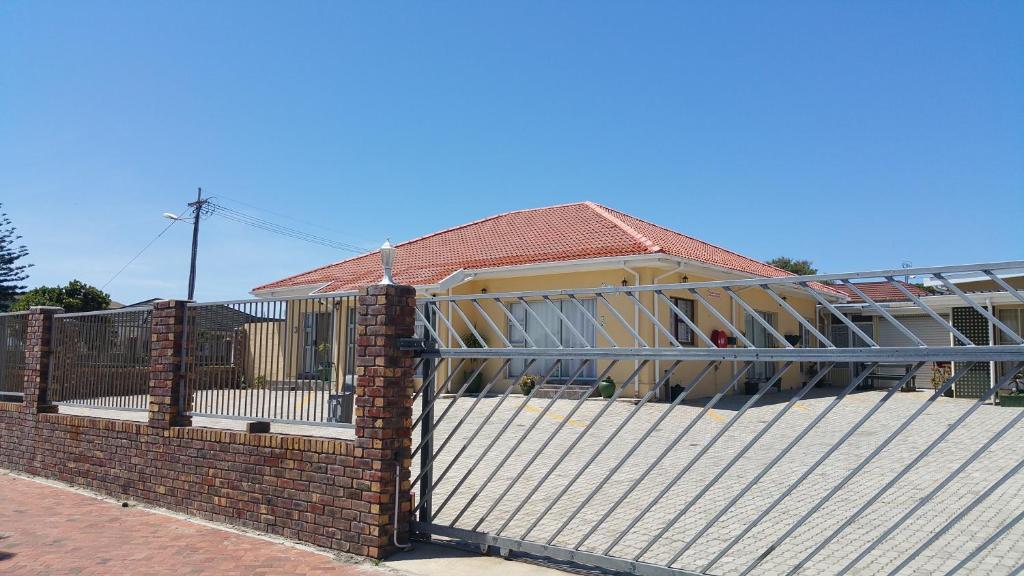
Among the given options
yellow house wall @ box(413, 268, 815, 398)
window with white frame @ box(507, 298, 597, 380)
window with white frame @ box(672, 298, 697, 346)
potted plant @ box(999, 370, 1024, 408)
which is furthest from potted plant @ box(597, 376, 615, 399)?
potted plant @ box(999, 370, 1024, 408)

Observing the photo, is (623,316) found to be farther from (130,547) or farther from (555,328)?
(130,547)

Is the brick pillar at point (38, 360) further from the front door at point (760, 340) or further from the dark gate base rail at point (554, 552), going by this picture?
the front door at point (760, 340)

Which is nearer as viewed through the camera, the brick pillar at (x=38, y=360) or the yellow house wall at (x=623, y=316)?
the brick pillar at (x=38, y=360)

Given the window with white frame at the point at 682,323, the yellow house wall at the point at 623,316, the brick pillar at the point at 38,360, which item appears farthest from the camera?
the window with white frame at the point at 682,323

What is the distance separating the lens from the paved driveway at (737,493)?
575 centimetres

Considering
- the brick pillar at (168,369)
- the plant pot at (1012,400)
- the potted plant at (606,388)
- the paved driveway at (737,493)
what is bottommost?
the paved driveway at (737,493)

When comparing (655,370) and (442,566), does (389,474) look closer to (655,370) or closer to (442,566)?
(442,566)

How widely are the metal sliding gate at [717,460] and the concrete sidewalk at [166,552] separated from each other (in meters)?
0.34

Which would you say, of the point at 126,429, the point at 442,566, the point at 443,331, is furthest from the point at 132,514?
the point at 443,331

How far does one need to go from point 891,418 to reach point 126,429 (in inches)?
515

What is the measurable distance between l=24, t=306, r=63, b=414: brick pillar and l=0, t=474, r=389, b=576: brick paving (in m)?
2.30

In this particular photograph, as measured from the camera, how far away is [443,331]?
1820 cm

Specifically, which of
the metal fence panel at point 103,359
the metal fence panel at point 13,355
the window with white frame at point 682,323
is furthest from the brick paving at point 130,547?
the window with white frame at point 682,323

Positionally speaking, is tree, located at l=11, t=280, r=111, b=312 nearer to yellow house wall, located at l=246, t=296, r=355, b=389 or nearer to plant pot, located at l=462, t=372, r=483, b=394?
plant pot, located at l=462, t=372, r=483, b=394
